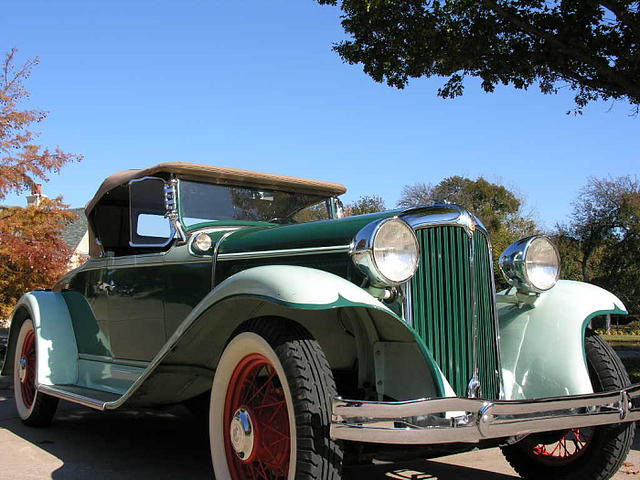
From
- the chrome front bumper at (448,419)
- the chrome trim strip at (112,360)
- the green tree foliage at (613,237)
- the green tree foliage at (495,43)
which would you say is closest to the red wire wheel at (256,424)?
the chrome front bumper at (448,419)

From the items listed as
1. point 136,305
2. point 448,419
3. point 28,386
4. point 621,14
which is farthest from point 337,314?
point 621,14

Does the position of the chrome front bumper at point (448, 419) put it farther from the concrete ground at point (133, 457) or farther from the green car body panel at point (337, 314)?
the concrete ground at point (133, 457)

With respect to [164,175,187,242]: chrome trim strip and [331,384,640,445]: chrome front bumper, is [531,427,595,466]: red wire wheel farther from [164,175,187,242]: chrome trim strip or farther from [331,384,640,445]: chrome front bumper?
[164,175,187,242]: chrome trim strip

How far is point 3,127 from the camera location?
10969 mm

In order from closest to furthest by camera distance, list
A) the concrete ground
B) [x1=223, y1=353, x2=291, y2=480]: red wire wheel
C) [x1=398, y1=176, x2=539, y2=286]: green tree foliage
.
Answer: [x1=223, y1=353, x2=291, y2=480]: red wire wheel → the concrete ground → [x1=398, y1=176, x2=539, y2=286]: green tree foliage

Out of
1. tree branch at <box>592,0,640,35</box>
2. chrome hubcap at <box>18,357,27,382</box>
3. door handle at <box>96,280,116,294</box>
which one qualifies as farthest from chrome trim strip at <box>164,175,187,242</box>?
tree branch at <box>592,0,640,35</box>

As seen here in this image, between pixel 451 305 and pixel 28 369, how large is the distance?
3715 millimetres

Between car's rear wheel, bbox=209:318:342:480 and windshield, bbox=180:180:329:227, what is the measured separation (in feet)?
4.80

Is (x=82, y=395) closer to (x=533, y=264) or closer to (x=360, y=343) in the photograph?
(x=360, y=343)

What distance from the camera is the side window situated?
4.15m

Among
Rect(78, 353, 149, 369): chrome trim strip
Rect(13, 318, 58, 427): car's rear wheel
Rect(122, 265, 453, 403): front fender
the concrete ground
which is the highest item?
Rect(122, 265, 453, 403): front fender

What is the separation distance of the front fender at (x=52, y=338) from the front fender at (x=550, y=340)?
3163 mm

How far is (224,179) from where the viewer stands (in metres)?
4.23

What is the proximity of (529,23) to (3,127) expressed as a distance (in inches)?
349
